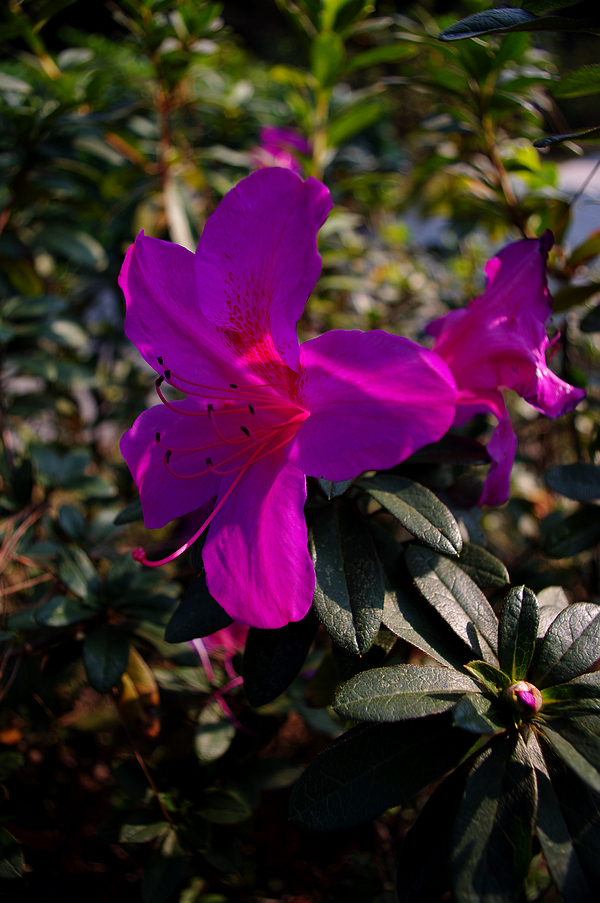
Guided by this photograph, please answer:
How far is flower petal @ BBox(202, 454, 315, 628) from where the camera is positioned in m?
0.57

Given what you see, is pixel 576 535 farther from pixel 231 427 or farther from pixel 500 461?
pixel 231 427

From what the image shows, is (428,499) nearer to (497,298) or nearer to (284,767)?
(497,298)

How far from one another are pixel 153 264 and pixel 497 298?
1.40ft

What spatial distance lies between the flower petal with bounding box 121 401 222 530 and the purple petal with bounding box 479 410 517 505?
0.34 meters

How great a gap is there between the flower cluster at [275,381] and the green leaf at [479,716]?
18 cm

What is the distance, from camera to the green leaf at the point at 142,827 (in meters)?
0.84

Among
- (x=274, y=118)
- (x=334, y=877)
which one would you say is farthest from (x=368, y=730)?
(x=274, y=118)

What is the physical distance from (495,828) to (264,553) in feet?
1.13

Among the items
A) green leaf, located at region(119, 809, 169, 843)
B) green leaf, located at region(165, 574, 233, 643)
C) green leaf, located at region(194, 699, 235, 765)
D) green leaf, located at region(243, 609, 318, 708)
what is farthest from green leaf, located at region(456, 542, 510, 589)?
green leaf, located at region(119, 809, 169, 843)

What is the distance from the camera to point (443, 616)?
25.7 inches

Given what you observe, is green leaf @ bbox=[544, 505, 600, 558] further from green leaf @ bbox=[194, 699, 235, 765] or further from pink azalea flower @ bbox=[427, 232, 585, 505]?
green leaf @ bbox=[194, 699, 235, 765]

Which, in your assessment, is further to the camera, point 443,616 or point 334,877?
point 334,877

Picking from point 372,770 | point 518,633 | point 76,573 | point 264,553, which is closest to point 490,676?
point 518,633

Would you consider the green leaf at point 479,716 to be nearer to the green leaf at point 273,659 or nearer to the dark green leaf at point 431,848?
the dark green leaf at point 431,848
